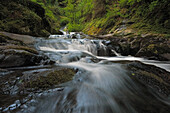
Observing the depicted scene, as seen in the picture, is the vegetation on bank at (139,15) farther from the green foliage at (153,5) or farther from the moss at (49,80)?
the moss at (49,80)

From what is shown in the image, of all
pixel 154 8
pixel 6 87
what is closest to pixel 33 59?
pixel 6 87

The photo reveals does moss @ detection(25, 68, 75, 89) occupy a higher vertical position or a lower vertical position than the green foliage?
lower

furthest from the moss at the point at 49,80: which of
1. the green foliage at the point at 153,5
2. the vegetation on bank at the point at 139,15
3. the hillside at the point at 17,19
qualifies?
the green foliage at the point at 153,5

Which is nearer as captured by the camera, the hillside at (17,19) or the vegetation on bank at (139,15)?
the hillside at (17,19)

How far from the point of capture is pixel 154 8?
6957mm

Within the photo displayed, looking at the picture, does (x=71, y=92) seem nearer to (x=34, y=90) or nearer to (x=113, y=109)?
(x=34, y=90)

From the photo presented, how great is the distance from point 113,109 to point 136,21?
10118 millimetres

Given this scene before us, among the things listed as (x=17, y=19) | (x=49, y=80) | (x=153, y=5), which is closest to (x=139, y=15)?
(x=153, y=5)

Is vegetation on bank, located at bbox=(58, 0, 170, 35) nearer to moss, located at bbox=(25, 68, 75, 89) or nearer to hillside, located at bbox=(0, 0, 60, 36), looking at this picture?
hillside, located at bbox=(0, 0, 60, 36)

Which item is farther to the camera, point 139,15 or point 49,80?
point 139,15

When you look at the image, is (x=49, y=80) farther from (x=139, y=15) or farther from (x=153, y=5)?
(x=139, y=15)

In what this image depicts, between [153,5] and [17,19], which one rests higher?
[153,5]

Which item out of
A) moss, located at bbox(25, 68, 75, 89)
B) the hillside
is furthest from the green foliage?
the hillside

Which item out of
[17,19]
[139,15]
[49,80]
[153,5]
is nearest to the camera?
[49,80]
